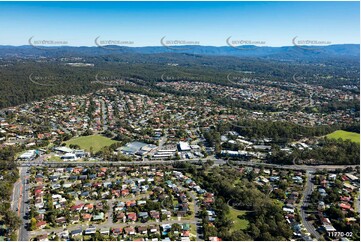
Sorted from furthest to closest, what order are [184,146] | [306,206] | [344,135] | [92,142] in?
1. [344,135]
2. [92,142]
3. [184,146]
4. [306,206]

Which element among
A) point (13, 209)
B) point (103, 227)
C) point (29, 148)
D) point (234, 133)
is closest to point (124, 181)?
point (103, 227)

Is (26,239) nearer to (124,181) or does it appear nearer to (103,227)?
(103,227)

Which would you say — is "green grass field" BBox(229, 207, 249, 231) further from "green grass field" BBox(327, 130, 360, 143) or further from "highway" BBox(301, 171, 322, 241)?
"green grass field" BBox(327, 130, 360, 143)

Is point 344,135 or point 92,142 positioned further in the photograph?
point 344,135

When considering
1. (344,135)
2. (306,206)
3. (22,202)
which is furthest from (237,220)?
(344,135)

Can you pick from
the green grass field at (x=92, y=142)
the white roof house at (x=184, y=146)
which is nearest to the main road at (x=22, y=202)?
the green grass field at (x=92, y=142)

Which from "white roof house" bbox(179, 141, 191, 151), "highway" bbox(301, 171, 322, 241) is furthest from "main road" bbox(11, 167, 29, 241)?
"highway" bbox(301, 171, 322, 241)

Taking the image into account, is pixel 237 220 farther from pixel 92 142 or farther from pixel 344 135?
pixel 344 135
